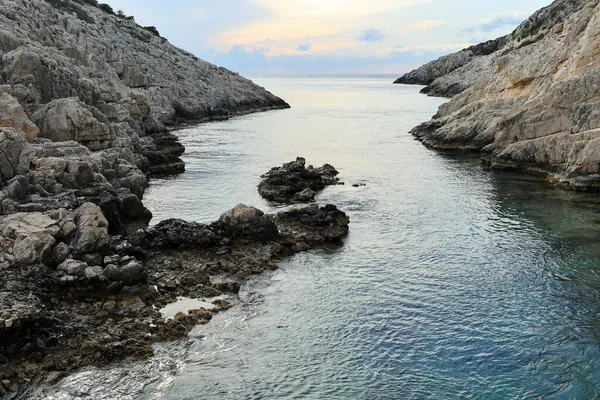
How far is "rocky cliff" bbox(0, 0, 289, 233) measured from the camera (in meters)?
31.6

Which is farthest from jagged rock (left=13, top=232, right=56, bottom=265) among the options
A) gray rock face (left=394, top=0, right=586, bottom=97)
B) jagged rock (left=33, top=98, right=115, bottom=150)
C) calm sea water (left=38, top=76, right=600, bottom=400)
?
gray rock face (left=394, top=0, right=586, bottom=97)

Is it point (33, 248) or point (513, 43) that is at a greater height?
point (513, 43)

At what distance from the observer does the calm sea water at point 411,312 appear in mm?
19500

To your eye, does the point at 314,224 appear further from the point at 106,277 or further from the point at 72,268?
the point at 72,268

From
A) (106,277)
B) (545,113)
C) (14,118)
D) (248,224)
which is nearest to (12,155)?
(14,118)

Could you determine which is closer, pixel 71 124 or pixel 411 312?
pixel 411 312

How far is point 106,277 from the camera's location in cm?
2588

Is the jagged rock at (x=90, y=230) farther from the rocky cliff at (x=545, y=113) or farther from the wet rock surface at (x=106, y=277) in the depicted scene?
the rocky cliff at (x=545, y=113)

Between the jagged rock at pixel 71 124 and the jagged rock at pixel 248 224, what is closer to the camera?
the jagged rock at pixel 248 224

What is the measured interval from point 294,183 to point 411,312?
26.4 meters

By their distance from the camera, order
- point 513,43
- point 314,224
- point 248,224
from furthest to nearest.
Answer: point 513,43 < point 314,224 < point 248,224

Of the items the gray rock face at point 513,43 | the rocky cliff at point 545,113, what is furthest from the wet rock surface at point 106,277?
the gray rock face at point 513,43

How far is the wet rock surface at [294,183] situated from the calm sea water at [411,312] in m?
1.57

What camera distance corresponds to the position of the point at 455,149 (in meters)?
73.7
